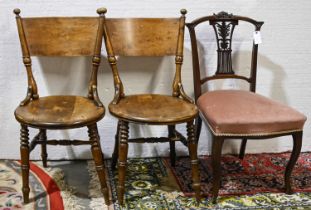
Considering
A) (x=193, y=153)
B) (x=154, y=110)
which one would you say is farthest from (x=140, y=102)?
(x=193, y=153)

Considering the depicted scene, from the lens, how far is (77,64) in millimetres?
2445

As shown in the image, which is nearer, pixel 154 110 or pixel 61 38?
pixel 154 110

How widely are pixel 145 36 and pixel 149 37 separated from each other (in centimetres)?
2

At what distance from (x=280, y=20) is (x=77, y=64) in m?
1.35

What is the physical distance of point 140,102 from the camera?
6.91 ft

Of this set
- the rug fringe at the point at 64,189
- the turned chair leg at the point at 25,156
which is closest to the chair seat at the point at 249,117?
the rug fringe at the point at 64,189

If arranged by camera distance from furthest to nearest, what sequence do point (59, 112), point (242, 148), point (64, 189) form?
point (242, 148) < point (64, 189) < point (59, 112)

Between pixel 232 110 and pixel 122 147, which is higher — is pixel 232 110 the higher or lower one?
the higher one

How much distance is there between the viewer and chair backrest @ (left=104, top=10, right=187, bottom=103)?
220 cm

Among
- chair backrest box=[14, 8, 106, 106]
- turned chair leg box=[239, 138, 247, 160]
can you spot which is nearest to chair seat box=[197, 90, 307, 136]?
turned chair leg box=[239, 138, 247, 160]

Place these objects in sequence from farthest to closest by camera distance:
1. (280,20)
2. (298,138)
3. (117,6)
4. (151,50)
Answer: (280,20)
(117,6)
(151,50)
(298,138)

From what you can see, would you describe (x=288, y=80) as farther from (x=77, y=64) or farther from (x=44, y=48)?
(x=44, y=48)

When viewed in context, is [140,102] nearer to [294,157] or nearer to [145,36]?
[145,36]

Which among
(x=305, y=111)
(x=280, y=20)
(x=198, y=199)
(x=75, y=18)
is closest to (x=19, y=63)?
(x=75, y=18)
